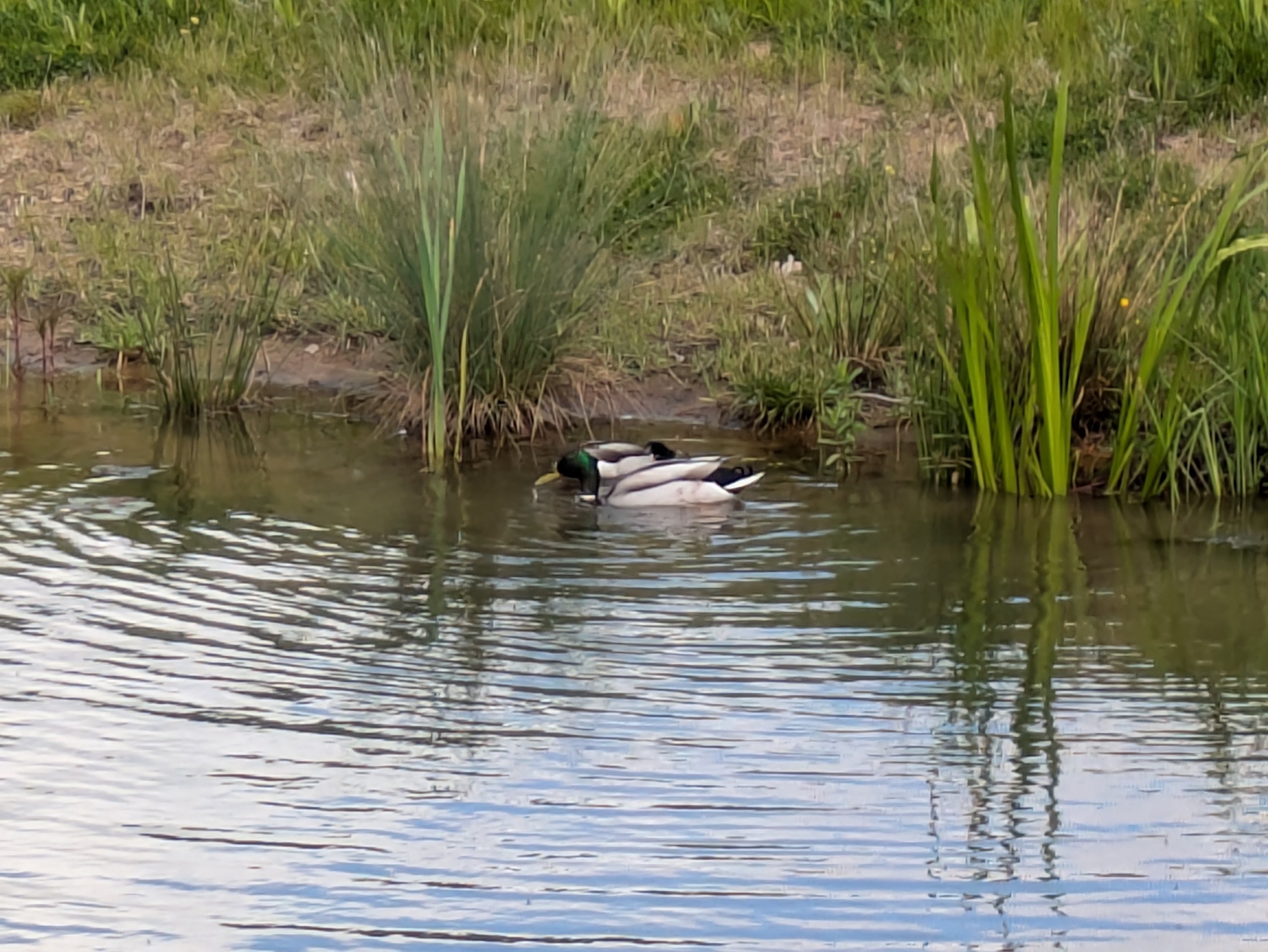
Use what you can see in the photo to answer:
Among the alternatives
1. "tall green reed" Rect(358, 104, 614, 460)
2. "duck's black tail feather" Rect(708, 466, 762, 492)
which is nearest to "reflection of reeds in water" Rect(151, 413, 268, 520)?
"tall green reed" Rect(358, 104, 614, 460)

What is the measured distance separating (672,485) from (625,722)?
263 cm

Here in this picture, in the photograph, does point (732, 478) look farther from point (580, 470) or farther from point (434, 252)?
point (434, 252)

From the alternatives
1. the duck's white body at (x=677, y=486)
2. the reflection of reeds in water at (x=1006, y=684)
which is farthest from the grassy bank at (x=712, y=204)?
the duck's white body at (x=677, y=486)

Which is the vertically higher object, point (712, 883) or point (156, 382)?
point (156, 382)

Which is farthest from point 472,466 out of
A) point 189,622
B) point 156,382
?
point 189,622

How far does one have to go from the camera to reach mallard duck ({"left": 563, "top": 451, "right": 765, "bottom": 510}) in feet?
22.5

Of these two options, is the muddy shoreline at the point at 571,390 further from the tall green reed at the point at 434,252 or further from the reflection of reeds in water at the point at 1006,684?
the reflection of reeds in water at the point at 1006,684

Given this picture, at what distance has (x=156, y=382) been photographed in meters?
8.34

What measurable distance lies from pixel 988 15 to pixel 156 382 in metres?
5.74

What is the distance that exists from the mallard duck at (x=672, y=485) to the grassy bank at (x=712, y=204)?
2.04 feet

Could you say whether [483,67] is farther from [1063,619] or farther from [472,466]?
[1063,619]

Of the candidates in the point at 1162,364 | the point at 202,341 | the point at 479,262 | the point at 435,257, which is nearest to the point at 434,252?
the point at 435,257

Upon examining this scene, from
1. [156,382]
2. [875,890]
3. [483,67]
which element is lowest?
[875,890]

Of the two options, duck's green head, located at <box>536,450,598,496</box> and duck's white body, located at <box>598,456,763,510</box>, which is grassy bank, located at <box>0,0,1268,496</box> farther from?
duck's white body, located at <box>598,456,763,510</box>
